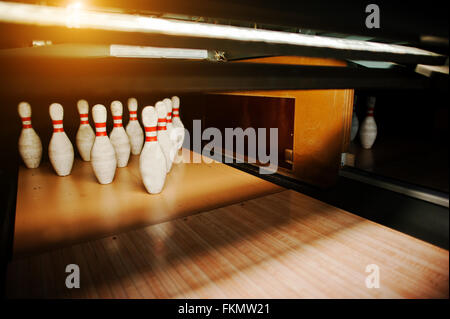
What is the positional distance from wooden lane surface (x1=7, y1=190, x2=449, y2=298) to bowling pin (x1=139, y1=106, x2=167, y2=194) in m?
0.34

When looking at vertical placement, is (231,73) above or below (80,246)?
above

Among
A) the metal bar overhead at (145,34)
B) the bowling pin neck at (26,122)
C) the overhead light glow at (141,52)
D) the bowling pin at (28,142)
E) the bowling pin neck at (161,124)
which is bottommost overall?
A: the bowling pin at (28,142)

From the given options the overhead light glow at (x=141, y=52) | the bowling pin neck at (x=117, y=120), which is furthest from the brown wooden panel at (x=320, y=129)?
the bowling pin neck at (x=117, y=120)

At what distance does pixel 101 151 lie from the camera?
Result: 5.37ft

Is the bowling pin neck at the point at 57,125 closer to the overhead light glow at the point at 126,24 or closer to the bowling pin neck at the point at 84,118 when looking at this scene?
the bowling pin neck at the point at 84,118

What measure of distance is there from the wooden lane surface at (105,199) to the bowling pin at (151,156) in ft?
0.30

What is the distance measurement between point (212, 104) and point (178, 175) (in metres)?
0.96

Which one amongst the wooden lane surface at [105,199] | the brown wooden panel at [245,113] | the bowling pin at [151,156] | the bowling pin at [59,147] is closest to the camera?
the wooden lane surface at [105,199]

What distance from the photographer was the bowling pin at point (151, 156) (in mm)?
1471

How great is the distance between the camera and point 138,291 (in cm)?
83

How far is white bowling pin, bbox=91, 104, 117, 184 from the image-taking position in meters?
1.63

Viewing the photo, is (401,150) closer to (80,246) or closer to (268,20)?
(268,20)

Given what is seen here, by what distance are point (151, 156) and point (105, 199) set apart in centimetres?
31
